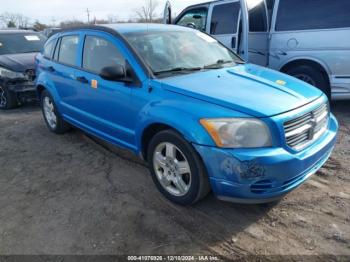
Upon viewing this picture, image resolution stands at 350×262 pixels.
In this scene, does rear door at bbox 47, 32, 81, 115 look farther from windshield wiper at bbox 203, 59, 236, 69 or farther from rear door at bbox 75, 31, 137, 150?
windshield wiper at bbox 203, 59, 236, 69

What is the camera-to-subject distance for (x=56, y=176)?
4133 millimetres

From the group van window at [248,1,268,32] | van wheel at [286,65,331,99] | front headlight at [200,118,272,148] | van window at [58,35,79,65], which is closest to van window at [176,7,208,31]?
van window at [248,1,268,32]

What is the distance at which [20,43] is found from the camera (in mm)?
8539

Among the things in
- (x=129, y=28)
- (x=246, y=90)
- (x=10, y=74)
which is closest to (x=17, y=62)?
(x=10, y=74)

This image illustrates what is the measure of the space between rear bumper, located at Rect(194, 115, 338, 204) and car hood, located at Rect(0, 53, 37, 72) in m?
5.91

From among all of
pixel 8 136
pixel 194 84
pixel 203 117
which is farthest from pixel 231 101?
pixel 8 136

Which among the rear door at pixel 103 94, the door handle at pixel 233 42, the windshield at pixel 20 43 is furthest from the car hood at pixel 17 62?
the door handle at pixel 233 42

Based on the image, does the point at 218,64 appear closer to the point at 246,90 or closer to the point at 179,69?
the point at 179,69

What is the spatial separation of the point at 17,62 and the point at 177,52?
5117 mm

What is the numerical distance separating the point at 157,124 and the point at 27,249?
1555 mm

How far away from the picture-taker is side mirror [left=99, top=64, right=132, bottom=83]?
11.3 feet

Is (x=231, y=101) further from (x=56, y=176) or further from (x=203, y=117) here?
(x=56, y=176)

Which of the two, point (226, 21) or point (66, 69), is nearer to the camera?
point (66, 69)

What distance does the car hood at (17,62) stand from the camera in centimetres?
736
